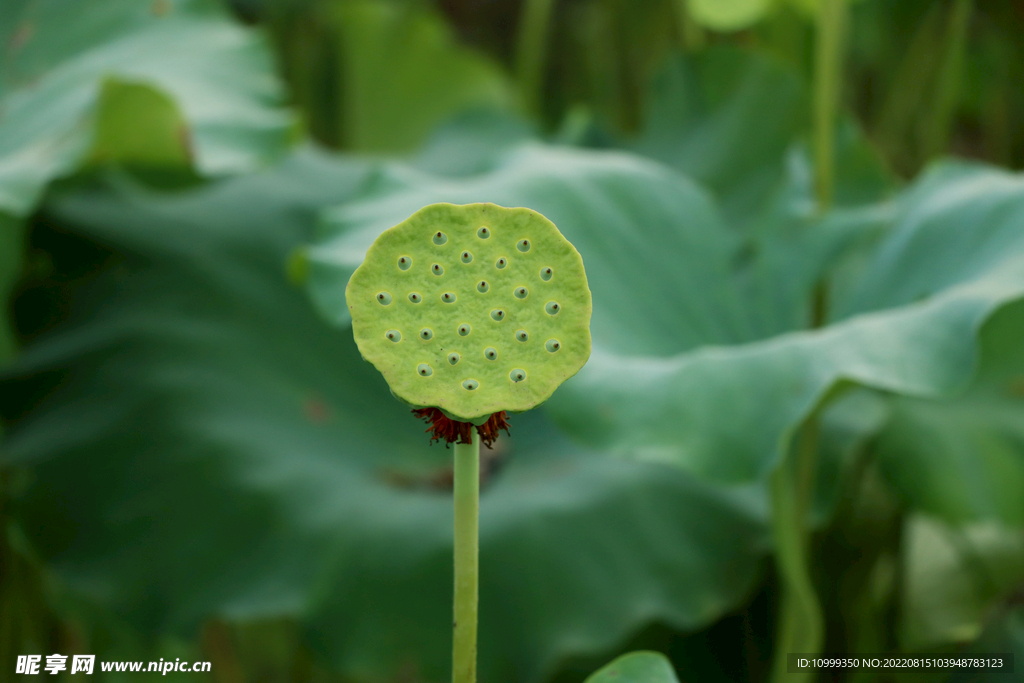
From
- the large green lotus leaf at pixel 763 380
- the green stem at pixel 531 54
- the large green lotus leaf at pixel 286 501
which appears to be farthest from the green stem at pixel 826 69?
the green stem at pixel 531 54

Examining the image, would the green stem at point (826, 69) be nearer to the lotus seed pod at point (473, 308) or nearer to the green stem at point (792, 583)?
the green stem at point (792, 583)

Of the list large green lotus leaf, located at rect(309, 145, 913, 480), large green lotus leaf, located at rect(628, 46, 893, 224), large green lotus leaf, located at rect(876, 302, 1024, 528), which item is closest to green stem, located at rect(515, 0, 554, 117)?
large green lotus leaf, located at rect(628, 46, 893, 224)

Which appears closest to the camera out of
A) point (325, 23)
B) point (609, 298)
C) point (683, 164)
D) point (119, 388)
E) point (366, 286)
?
point (366, 286)

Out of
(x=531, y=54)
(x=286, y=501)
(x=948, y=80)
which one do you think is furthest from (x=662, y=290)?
(x=531, y=54)

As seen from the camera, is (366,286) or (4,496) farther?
(4,496)

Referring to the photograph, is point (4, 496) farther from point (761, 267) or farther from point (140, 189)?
point (761, 267)

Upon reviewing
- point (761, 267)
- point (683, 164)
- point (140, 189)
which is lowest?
point (761, 267)

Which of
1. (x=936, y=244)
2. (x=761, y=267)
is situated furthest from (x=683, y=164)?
(x=936, y=244)
